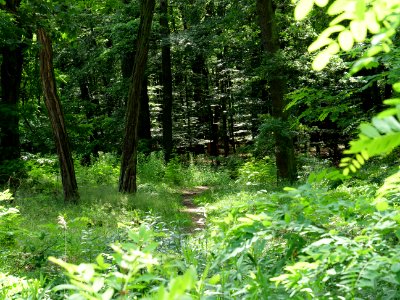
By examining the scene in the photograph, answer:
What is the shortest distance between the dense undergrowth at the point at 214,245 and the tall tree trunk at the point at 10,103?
790mm

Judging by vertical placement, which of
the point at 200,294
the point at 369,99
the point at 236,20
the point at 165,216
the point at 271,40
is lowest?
the point at 165,216

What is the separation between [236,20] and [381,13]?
15794 mm

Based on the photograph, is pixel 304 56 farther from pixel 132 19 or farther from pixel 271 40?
pixel 132 19

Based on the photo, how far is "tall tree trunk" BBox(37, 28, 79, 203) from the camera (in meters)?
10.7

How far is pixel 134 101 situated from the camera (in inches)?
462

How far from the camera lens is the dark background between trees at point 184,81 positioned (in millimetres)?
9430

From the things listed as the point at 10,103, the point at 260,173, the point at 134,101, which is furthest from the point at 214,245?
the point at 260,173

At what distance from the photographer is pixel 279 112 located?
41.9 ft

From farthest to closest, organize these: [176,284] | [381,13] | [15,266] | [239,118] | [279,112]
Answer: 1. [239,118]
2. [279,112]
3. [15,266]
4. [381,13]
5. [176,284]

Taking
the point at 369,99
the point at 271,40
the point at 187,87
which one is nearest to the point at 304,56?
the point at 271,40

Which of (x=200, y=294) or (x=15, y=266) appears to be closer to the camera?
(x=200, y=294)

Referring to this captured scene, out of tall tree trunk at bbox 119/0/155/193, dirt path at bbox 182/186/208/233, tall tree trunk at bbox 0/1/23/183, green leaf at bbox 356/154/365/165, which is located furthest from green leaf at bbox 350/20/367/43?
tall tree trunk at bbox 0/1/23/183

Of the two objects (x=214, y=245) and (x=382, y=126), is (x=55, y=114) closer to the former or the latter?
(x=214, y=245)

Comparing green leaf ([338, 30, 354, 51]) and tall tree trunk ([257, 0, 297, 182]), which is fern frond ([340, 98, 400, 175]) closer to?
green leaf ([338, 30, 354, 51])
